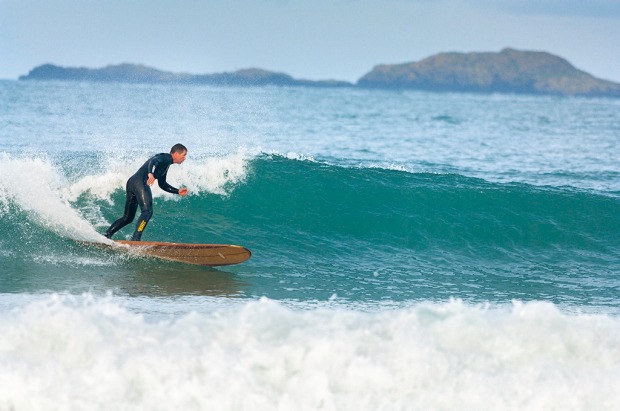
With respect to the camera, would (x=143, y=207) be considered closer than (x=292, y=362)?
No

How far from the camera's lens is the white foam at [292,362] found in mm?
5598

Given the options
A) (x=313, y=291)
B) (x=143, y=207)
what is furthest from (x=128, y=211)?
(x=313, y=291)

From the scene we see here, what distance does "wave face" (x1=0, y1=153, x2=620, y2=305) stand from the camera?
9812 millimetres

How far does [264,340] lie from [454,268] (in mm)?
5322

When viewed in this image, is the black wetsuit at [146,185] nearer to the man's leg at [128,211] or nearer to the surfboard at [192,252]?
the man's leg at [128,211]

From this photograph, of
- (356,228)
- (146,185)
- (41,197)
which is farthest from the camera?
(356,228)

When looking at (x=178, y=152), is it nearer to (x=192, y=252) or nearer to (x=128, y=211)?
(x=128, y=211)

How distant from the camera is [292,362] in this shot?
236 inches

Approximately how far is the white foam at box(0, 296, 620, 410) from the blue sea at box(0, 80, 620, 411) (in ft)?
0.05

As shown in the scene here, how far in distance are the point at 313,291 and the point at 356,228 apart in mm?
3708

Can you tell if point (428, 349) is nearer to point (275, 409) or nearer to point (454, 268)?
point (275, 409)

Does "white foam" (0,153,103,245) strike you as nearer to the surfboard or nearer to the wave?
the wave

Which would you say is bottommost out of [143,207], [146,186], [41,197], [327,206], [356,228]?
[356,228]

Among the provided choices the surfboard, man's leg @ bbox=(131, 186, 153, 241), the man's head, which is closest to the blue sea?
the surfboard
